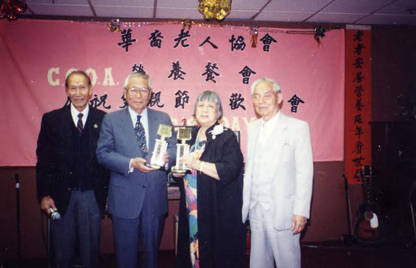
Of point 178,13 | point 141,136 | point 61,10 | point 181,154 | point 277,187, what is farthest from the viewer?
point 178,13

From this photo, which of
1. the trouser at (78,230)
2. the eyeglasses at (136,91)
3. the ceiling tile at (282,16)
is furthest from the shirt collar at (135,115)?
the ceiling tile at (282,16)

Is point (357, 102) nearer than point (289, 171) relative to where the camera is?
No

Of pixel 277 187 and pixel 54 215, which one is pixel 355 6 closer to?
pixel 277 187

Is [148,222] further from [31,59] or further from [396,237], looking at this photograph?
[396,237]

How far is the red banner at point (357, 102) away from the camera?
14.6ft

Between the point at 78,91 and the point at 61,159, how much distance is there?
0.57m

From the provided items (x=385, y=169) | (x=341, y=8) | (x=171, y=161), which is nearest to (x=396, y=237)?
(x=385, y=169)

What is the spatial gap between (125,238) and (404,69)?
4.66 metres

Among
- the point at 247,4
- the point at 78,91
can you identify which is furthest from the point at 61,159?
the point at 247,4

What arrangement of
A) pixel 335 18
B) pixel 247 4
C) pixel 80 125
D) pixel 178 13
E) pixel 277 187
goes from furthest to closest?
pixel 335 18, pixel 178 13, pixel 247 4, pixel 80 125, pixel 277 187

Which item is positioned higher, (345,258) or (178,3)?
(178,3)

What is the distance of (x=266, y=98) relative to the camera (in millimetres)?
2268

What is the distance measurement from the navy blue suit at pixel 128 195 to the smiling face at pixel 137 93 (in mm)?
113

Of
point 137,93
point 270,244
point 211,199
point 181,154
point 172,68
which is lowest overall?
point 270,244
